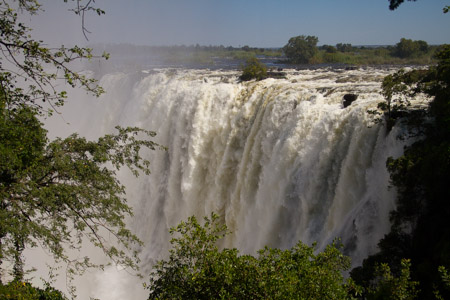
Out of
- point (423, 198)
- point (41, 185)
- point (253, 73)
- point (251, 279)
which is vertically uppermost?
point (253, 73)

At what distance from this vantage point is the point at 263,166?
1214cm

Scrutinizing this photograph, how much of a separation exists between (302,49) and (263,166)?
25863mm

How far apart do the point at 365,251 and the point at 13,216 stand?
583cm

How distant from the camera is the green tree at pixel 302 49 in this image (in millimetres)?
35375

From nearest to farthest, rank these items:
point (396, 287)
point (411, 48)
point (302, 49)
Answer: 1. point (396, 287)
2. point (411, 48)
3. point (302, 49)

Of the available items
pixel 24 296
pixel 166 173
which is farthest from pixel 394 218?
pixel 166 173

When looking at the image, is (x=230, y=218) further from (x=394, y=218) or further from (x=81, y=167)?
(x=81, y=167)

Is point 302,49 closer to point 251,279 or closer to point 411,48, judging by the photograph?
point 411,48

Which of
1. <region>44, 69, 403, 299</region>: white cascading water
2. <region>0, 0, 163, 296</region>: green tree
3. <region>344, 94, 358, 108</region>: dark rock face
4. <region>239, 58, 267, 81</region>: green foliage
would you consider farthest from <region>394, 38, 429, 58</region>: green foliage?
<region>0, 0, 163, 296</region>: green tree

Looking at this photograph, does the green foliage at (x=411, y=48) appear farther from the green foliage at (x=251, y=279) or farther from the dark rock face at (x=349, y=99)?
the green foliage at (x=251, y=279)

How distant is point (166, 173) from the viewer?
17.0m

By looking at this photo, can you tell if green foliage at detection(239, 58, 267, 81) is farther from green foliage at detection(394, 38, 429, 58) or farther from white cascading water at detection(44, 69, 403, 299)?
green foliage at detection(394, 38, 429, 58)

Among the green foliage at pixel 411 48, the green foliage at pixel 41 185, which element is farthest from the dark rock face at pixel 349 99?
the green foliage at pixel 411 48

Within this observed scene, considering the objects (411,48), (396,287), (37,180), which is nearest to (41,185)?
(37,180)
